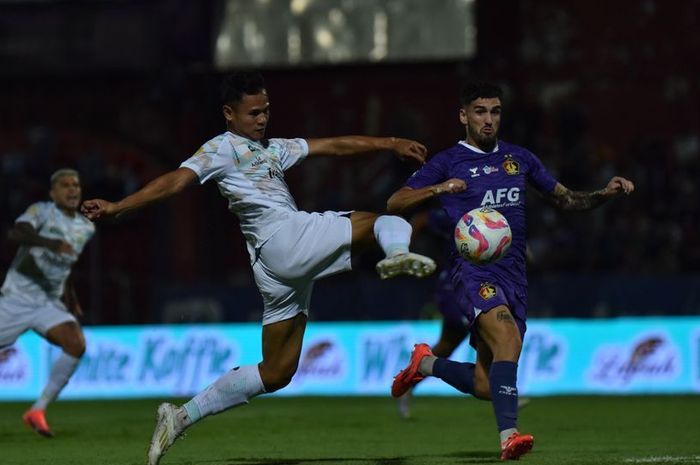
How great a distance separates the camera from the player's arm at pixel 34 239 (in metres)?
13.1

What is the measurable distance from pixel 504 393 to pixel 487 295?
2.28 feet

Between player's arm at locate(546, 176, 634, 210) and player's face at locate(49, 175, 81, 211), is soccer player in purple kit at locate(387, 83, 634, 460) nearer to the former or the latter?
player's arm at locate(546, 176, 634, 210)

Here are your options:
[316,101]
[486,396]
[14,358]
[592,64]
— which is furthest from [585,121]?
[486,396]

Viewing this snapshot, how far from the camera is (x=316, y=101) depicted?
29.3m

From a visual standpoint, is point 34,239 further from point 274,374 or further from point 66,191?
point 274,374

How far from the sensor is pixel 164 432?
28.6 ft

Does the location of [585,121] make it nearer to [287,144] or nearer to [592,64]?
[592,64]

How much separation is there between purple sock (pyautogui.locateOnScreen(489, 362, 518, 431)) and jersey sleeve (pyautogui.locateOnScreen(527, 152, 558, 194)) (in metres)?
1.30

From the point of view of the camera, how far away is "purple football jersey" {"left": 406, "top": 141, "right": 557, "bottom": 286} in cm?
930

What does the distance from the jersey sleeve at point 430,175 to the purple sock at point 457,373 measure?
1.29 m

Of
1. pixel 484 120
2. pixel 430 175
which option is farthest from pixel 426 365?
pixel 484 120

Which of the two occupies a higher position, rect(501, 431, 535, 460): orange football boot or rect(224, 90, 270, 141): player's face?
rect(224, 90, 270, 141): player's face

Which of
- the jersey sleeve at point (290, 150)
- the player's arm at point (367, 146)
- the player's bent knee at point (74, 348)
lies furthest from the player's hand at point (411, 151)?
the player's bent knee at point (74, 348)

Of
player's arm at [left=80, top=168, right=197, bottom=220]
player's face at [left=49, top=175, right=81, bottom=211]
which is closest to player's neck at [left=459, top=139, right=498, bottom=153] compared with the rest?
player's arm at [left=80, top=168, right=197, bottom=220]
